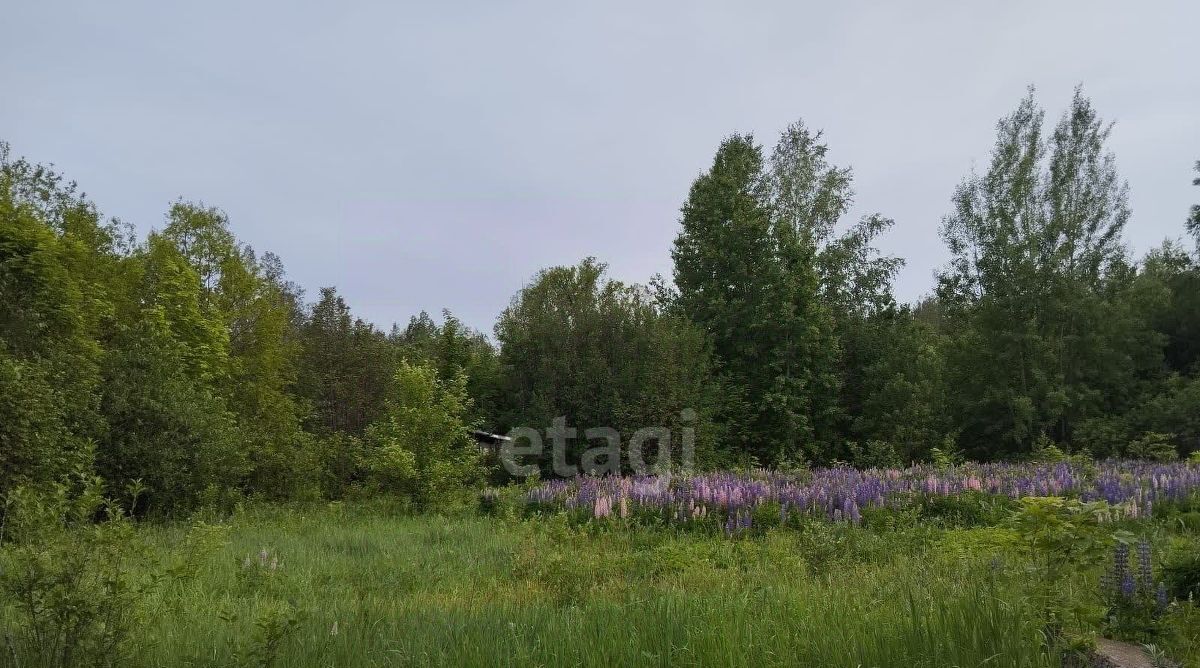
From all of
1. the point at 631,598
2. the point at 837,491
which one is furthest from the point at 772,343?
the point at 631,598

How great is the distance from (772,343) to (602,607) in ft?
54.5

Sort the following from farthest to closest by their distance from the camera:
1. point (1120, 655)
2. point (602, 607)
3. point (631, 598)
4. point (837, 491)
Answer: point (837, 491)
point (631, 598)
point (602, 607)
point (1120, 655)

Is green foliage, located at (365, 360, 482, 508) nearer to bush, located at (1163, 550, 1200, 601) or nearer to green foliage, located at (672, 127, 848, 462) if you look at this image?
green foliage, located at (672, 127, 848, 462)

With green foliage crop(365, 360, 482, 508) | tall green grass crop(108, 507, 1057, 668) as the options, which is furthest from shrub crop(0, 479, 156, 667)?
green foliage crop(365, 360, 482, 508)

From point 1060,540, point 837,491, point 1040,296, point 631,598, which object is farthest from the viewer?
point 1040,296

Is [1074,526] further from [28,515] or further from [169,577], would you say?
[169,577]

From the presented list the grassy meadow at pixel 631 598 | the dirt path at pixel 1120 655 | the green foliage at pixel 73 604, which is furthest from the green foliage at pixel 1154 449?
the green foliage at pixel 73 604

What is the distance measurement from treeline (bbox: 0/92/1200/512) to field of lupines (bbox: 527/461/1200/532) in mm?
3893

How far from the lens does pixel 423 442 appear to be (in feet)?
40.7

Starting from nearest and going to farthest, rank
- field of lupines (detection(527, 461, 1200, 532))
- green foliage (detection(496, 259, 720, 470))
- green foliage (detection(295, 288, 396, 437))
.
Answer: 1. field of lupines (detection(527, 461, 1200, 532))
2. green foliage (detection(496, 259, 720, 470))
3. green foliage (detection(295, 288, 396, 437))

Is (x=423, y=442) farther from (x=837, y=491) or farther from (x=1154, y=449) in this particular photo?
(x=1154, y=449)

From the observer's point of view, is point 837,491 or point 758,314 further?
point 758,314

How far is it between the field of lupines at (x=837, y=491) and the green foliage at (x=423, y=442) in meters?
2.01

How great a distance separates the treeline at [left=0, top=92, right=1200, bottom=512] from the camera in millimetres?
16781
